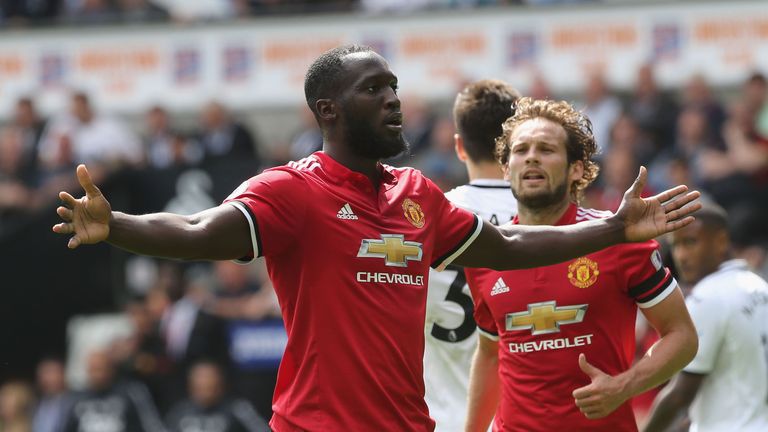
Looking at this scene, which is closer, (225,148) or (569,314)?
(569,314)

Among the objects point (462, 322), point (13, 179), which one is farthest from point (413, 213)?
point (13, 179)

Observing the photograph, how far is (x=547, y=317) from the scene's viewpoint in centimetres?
613

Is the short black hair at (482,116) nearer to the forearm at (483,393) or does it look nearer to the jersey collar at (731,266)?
the forearm at (483,393)

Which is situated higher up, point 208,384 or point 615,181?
point 615,181

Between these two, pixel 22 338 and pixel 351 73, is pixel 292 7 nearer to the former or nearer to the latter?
pixel 22 338

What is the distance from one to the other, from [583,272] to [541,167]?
516 mm

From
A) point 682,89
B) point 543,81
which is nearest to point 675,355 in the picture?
point 543,81

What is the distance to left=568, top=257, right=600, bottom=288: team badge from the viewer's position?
6094 millimetres

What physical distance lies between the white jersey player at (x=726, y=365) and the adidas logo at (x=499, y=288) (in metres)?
1.30

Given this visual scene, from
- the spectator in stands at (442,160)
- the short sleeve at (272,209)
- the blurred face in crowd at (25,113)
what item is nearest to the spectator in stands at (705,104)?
the spectator in stands at (442,160)

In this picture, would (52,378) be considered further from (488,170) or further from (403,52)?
(488,170)

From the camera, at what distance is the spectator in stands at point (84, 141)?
16.4 m

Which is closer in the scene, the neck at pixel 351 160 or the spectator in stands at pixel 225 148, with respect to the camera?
the neck at pixel 351 160

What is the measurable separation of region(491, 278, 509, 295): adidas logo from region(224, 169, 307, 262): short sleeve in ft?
4.72
